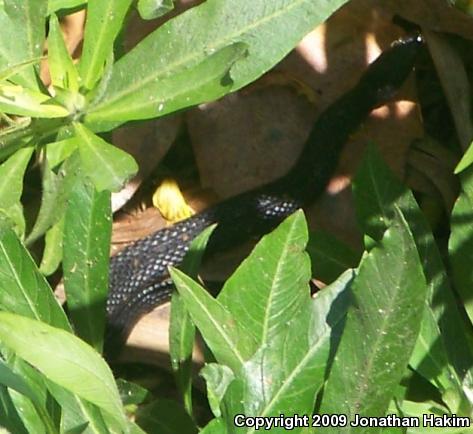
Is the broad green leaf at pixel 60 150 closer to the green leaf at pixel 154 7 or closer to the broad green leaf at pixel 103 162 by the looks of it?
the broad green leaf at pixel 103 162

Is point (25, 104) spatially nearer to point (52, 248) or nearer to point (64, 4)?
point (64, 4)

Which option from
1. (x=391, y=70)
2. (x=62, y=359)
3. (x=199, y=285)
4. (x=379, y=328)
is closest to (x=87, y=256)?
(x=199, y=285)

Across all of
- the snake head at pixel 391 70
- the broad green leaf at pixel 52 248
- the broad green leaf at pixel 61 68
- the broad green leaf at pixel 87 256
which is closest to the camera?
the broad green leaf at pixel 61 68

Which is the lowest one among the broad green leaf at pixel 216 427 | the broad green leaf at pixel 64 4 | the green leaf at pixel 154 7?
the broad green leaf at pixel 216 427

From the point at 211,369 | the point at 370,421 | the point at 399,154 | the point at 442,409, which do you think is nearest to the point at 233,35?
the point at 211,369

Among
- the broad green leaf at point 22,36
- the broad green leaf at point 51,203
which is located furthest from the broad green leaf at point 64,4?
the broad green leaf at point 51,203

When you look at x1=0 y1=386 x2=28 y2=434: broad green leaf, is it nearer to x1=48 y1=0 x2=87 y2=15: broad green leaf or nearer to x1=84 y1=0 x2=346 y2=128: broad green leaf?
x1=84 y1=0 x2=346 y2=128: broad green leaf

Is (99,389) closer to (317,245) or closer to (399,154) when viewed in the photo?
(317,245)
